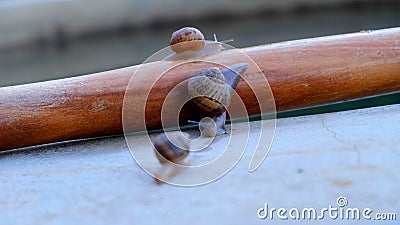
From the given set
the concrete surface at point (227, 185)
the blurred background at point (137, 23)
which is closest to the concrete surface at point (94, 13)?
the blurred background at point (137, 23)

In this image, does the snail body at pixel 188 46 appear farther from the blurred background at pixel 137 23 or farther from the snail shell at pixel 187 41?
the blurred background at pixel 137 23

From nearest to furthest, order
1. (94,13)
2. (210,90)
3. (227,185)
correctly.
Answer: (227,185), (210,90), (94,13)

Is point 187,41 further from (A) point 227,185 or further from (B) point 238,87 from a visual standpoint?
(A) point 227,185

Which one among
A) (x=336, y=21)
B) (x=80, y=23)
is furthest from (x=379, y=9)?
(x=80, y=23)

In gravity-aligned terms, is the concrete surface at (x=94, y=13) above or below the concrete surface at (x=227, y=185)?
above

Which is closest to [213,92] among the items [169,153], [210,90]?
[210,90]

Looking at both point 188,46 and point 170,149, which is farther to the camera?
point 188,46

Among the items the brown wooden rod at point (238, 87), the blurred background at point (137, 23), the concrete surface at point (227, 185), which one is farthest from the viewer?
the blurred background at point (137, 23)
